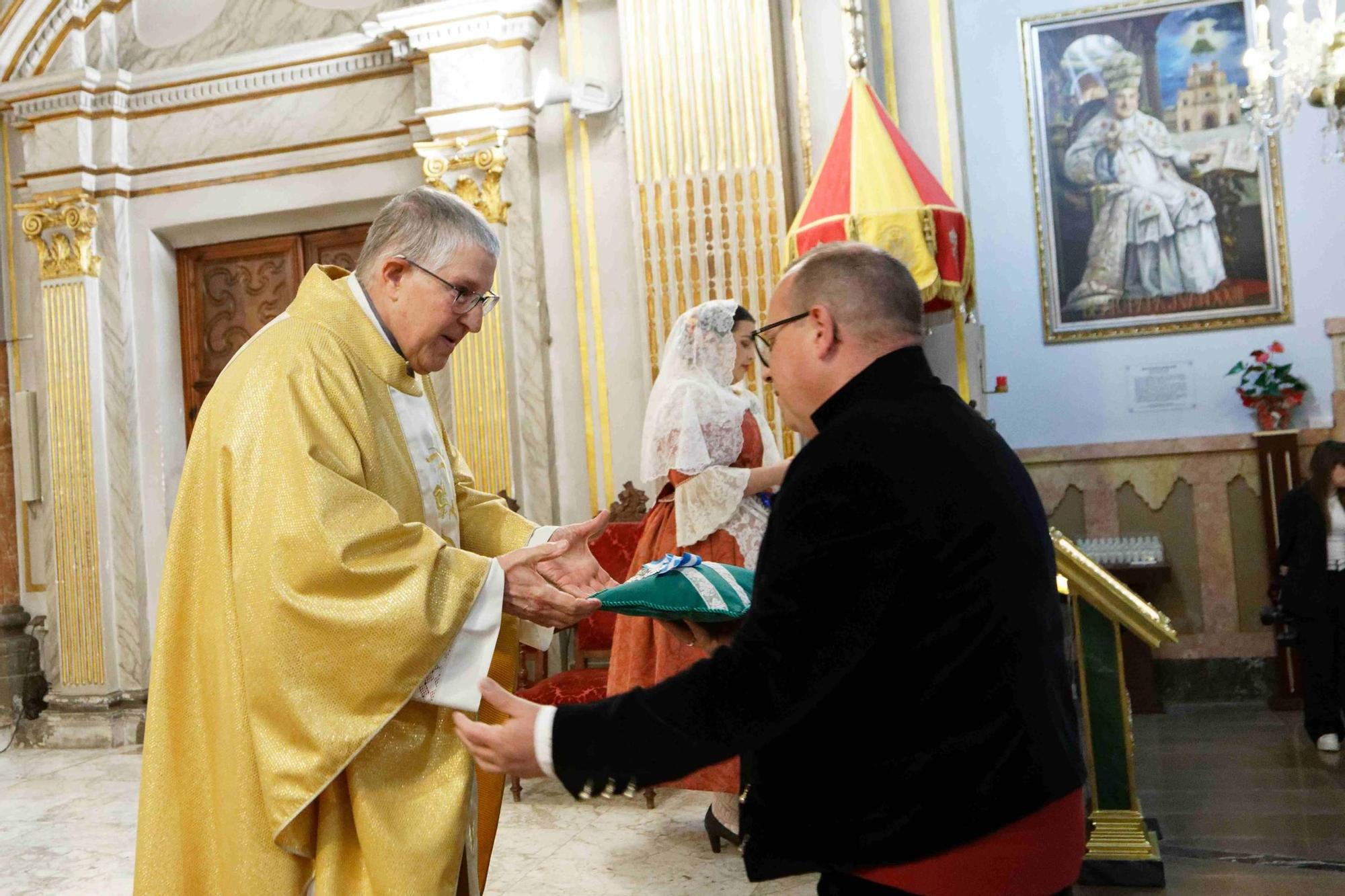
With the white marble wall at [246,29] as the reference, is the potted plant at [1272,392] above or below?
below

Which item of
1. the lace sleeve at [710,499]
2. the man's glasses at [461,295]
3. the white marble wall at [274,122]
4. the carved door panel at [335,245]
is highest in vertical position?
the white marble wall at [274,122]

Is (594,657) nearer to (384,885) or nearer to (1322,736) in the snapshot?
(1322,736)

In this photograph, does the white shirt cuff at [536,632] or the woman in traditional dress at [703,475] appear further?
the woman in traditional dress at [703,475]

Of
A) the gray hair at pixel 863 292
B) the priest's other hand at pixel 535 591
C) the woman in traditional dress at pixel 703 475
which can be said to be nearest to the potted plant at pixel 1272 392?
the woman in traditional dress at pixel 703 475

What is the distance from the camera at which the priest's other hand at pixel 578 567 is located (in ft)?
8.86

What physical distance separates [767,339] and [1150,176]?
6.50 meters

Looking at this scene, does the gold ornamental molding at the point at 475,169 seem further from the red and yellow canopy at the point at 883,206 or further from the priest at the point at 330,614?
the priest at the point at 330,614

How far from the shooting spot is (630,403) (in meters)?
6.32

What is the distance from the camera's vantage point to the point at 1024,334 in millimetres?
7738

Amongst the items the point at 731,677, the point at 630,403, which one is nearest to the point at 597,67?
the point at 630,403

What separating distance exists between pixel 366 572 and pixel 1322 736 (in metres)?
5.44

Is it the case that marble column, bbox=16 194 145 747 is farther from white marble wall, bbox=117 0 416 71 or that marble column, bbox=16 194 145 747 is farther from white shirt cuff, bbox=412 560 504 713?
white shirt cuff, bbox=412 560 504 713

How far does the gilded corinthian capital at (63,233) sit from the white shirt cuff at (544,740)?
6.41 meters

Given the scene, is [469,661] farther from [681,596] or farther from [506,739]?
[506,739]
